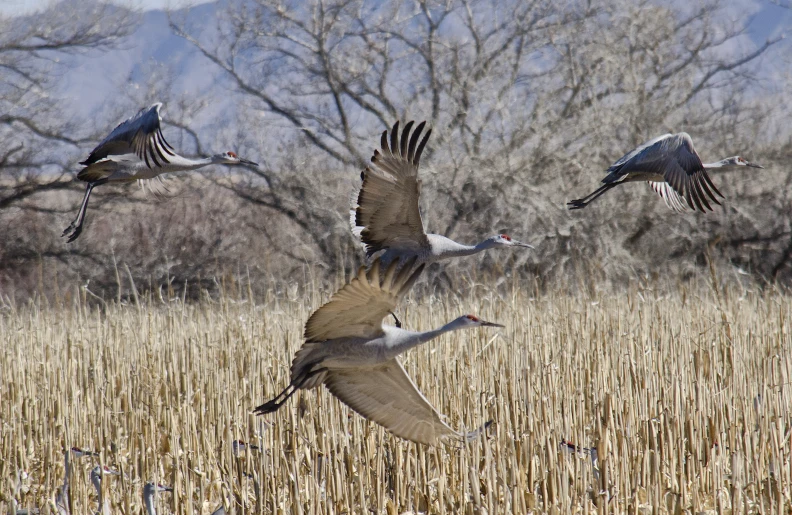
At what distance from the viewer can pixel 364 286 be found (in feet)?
9.91

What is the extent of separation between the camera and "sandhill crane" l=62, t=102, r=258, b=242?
186 inches

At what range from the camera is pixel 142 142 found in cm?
478

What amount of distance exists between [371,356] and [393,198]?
55.5 inches

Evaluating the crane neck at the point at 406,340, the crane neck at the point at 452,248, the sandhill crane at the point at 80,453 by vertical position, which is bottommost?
the sandhill crane at the point at 80,453

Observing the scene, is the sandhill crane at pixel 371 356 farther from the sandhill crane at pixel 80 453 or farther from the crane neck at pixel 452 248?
the crane neck at pixel 452 248

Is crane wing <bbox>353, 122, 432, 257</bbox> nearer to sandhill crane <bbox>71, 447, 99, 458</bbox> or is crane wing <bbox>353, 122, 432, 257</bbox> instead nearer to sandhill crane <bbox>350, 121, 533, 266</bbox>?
sandhill crane <bbox>350, 121, 533, 266</bbox>

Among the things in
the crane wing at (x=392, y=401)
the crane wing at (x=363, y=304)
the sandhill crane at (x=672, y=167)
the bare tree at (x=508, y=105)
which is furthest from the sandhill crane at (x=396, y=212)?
the bare tree at (x=508, y=105)

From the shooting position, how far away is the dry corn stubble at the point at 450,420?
319cm

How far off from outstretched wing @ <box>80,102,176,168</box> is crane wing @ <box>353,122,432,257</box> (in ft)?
3.59

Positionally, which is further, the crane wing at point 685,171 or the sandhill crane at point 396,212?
the crane wing at point 685,171

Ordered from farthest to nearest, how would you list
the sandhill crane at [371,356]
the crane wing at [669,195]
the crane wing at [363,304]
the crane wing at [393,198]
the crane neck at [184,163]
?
the crane wing at [669,195] → the crane neck at [184,163] → the crane wing at [393,198] → the sandhill crane at [371,356] → the crane wing at [363,304]

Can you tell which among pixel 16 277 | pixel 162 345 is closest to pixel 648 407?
pixel 162 345

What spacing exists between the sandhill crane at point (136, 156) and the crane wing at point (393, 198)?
0.89m

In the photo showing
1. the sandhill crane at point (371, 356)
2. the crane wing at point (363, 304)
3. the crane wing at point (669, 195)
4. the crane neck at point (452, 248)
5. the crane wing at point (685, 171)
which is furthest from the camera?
the crane wing at point (669, 195)
